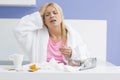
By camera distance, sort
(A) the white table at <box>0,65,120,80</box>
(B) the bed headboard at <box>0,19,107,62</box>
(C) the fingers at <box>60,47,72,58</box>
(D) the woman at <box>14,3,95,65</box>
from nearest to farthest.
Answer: (A) the white table at <box>0,65,120,80</box> → (C) the fingers at <box>60,47,72,58</box> → (D) the woman at <box>14,3,95,65</box> → (B) the bed headboard at <box>0,19,107,62</box>

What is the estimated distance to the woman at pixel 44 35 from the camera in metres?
1.89

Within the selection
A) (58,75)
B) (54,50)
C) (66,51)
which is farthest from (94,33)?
(58,75)

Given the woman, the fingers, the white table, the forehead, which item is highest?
the forehead

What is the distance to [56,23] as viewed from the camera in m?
1.89

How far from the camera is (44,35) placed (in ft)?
6.33

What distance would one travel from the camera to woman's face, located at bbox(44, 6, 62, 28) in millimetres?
1894

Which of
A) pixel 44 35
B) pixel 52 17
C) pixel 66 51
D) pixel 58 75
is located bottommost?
pixel 58 75

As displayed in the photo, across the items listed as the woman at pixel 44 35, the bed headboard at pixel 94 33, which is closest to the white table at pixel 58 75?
the woman at pixel 44 35

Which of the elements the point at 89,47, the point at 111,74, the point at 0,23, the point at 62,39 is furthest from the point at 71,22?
the point at 111,74

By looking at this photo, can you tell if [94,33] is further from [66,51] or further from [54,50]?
[66,51]

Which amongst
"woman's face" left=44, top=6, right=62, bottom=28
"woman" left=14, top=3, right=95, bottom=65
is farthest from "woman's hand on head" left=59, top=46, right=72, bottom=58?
"woman's face" left=44, top=6, right=62, bottom=28

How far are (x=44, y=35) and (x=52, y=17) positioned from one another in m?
0.15

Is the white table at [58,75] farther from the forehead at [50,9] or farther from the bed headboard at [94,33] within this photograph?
the bed headboard at [94,33]

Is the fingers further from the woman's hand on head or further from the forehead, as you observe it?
the forehead
